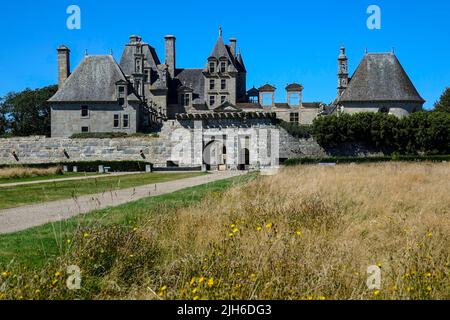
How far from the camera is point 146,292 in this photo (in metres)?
5.58

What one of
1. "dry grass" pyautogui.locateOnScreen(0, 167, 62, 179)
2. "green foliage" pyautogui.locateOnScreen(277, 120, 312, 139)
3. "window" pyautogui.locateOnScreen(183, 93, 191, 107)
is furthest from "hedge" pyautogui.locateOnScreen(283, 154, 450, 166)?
"window" pyautogui.locateOnScreen(183, 93, 191, 107)

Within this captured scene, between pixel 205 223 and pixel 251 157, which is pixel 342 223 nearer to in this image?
pixel 205 223

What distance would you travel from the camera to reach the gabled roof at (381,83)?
4872 cm

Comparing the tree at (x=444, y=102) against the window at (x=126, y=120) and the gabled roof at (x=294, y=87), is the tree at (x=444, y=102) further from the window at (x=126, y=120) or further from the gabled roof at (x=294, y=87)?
the window at (x=126, y=120)

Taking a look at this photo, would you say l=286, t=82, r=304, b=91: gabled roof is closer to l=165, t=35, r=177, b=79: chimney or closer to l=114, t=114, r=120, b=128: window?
l=165, t=35, r=177, b=79: chimney

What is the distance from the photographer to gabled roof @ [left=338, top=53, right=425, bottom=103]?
4872cm

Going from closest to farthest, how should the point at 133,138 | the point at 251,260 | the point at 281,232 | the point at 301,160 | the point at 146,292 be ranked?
1. the point at 146,292
2. the point at 251,260
3. the point at 281,232
4. the point at 301,160
5. the point at 133,138

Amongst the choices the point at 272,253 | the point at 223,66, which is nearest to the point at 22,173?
the point at 272,253

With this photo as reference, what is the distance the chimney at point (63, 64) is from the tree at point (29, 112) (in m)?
16.7

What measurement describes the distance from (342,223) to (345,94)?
138ft

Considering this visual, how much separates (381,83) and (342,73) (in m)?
4.54

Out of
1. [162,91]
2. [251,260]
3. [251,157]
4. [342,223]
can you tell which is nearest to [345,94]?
[251,157]

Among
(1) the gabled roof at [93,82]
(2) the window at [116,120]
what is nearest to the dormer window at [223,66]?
(1) the gabled roof at [93,82]

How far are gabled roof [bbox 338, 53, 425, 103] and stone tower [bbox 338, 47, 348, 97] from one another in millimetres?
1996
